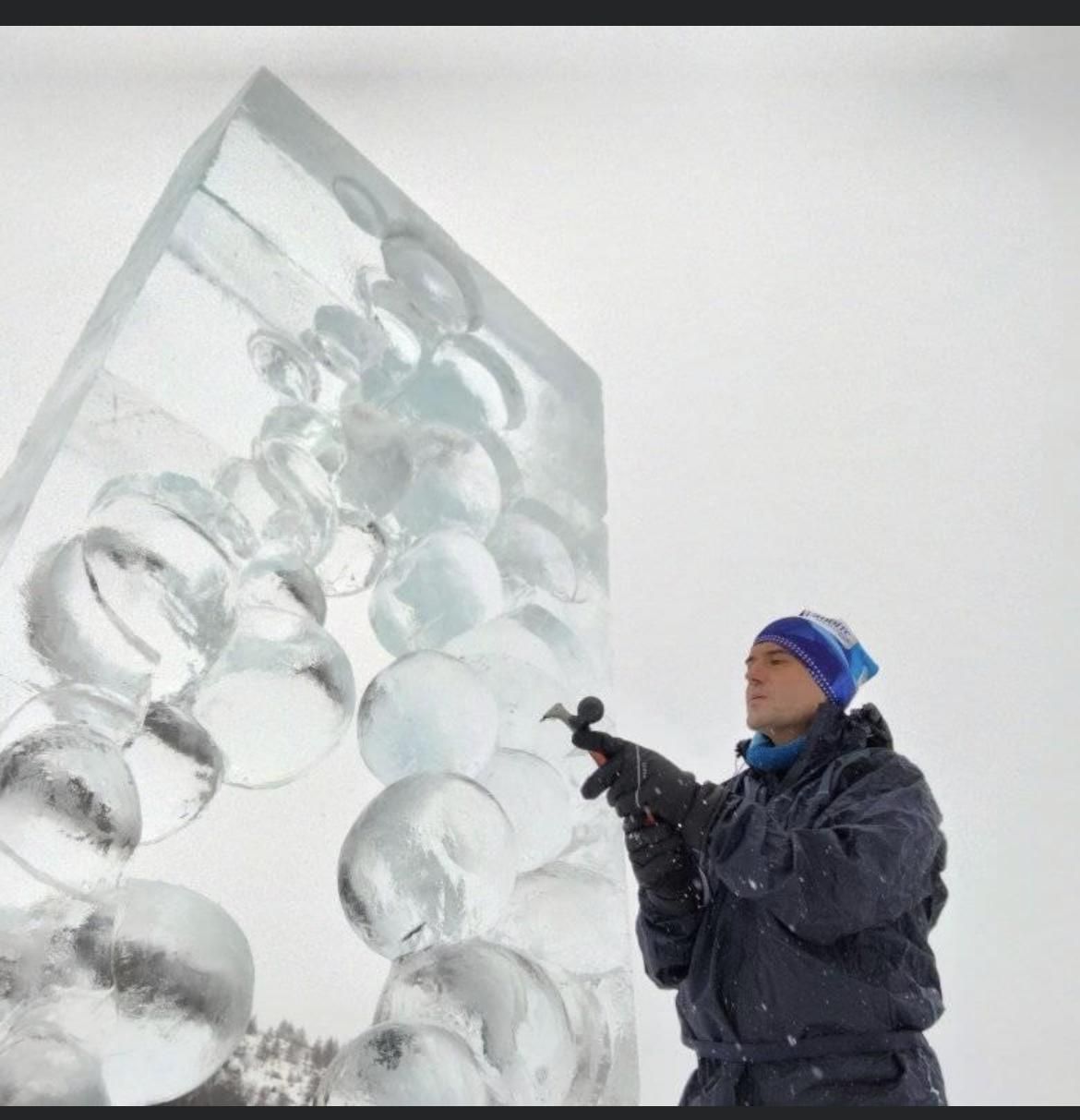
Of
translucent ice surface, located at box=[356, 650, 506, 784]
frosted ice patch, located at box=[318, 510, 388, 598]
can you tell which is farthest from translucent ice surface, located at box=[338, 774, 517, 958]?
frosted ice patch, located at box=[318, 510, 388, 598]

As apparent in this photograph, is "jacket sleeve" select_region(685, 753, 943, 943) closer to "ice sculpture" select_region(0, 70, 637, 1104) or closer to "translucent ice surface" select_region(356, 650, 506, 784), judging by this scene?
"ice sculpture" select_region(0, 70, 637, 1104)

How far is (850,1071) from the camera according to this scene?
4.99 feet

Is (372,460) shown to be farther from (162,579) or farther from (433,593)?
(162,579)

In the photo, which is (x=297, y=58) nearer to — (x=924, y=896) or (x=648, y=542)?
(x=648, y=542)

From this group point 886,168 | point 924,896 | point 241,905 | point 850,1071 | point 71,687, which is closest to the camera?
point 850,1071

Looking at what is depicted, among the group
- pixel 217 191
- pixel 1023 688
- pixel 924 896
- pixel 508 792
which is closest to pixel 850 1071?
pixel 924 896

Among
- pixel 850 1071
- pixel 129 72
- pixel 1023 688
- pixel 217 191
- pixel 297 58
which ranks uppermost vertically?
pixel 297 58

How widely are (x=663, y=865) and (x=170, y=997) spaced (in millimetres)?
654

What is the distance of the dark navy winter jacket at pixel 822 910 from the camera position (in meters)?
1.54

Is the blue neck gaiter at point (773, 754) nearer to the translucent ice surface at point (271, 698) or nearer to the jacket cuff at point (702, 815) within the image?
the jacket cuff at point (702, 815)

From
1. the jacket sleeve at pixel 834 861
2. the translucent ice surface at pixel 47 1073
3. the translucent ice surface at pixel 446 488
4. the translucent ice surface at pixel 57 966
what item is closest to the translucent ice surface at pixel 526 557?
the translucent ice surface at pixel 446 488

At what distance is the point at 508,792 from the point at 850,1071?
778mm

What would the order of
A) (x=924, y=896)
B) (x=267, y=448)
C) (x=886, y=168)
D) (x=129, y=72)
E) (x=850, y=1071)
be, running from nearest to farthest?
(x=850, y=1071), (x=924, y=896), (x=267, y=448), (x=129, y=72), (x=886, y=168)

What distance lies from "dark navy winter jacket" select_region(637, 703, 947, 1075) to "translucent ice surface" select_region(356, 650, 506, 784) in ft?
1.45
